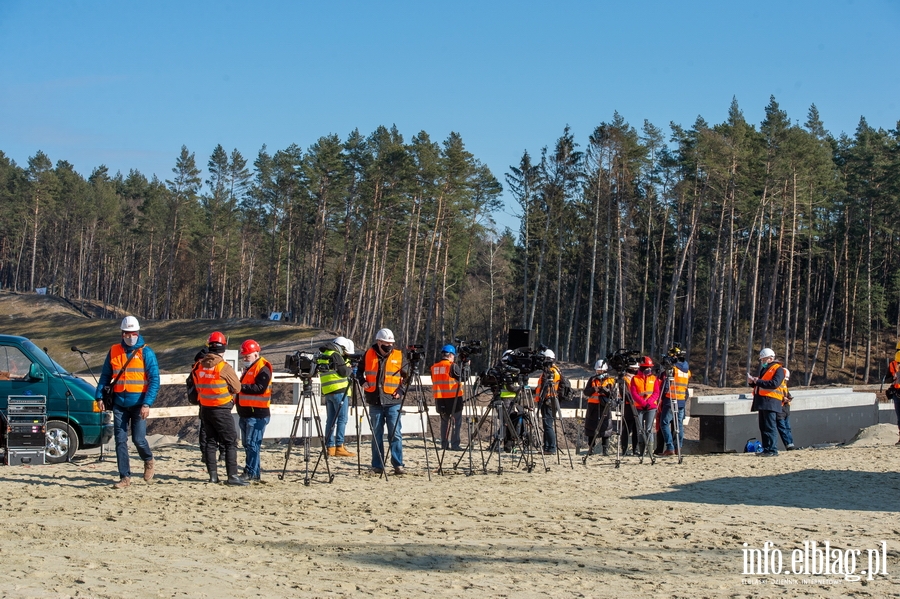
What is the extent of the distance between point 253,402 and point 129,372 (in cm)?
165

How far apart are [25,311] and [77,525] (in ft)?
288

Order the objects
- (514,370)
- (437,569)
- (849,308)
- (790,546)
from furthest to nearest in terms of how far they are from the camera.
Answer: (849,308), (514,370), (790,546), (437,569)

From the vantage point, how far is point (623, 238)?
56906mm

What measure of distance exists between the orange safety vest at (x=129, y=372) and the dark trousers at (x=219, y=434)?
85 cm

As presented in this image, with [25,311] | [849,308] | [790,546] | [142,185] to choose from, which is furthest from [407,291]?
[142,185]

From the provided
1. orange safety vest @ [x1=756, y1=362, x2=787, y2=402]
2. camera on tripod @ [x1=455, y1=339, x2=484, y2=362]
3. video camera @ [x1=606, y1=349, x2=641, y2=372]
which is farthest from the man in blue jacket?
orange safety vest @ [x1=756, y1=362, x2=787, y2=402]

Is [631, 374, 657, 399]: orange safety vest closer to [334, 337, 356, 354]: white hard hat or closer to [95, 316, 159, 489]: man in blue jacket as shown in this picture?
[334, 337, 356, 354]: white hard hat

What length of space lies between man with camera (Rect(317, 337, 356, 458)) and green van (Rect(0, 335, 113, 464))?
3.16 meters

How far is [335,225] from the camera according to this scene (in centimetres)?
6819

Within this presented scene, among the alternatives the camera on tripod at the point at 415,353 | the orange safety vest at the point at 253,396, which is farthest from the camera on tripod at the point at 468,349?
the orange safety vest at the point at 253,396

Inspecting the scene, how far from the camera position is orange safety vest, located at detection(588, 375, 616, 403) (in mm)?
16281

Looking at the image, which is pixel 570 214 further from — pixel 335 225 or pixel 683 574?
pixel 683 574

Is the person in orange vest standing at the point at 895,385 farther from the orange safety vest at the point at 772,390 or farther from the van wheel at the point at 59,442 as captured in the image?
the van wheel at the point at 59,442

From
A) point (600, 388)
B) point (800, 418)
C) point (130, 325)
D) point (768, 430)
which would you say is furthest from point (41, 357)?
point (800, 418)
